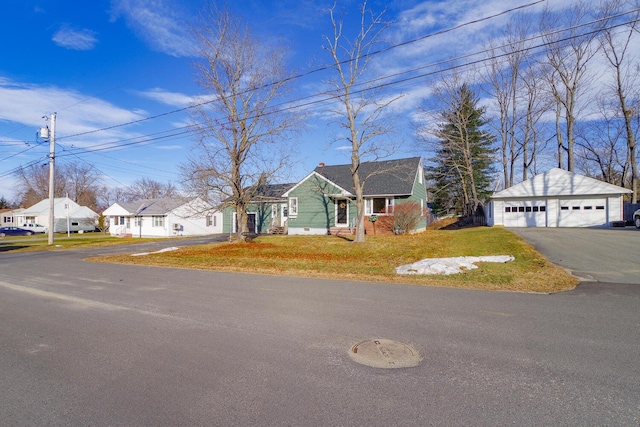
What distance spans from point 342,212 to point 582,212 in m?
16.5

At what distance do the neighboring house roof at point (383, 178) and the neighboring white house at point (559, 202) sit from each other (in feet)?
23.7

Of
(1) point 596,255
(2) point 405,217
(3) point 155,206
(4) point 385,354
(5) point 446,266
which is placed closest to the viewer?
(4) point 385,354

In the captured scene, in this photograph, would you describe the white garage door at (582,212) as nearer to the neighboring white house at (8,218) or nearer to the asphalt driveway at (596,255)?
the asphalt driveway at (596,255)

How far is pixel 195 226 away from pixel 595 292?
36837 mm

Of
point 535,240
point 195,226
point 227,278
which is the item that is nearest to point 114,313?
point 227,278

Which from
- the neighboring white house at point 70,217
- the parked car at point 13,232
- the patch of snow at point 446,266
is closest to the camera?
the patch of snow at point 446,266

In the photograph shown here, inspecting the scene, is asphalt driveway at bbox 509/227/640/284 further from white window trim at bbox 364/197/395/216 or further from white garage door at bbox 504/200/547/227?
white garage door at bbox 504/200/547/227

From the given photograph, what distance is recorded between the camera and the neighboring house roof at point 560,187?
2328cm

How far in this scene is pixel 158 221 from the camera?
37.2m

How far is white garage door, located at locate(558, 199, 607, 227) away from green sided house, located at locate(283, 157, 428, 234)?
372 inches

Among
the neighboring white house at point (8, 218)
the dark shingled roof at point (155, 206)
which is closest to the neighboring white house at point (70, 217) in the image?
the neighboring white house at point (8, 218)

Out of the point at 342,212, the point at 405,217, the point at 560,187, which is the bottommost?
the point at 405,217

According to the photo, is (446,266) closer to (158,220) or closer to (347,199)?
(347,199)

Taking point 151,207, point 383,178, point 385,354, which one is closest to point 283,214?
point 383,178
